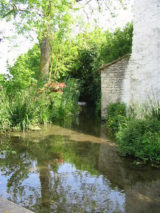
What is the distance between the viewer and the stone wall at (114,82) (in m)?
12.2

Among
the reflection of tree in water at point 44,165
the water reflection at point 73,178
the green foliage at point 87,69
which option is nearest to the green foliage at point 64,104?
the reflection of tree in water at point 44,165

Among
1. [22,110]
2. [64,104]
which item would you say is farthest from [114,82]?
[22,110]

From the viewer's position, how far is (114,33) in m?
18.4

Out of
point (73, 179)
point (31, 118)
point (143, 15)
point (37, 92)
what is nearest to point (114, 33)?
point (143, 15)

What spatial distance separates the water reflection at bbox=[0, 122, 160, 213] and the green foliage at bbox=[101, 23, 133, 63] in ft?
34.0

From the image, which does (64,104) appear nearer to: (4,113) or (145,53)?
(4,113)

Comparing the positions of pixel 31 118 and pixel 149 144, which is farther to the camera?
pixel 31 118

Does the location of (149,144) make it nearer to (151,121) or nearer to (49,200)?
(151,121)

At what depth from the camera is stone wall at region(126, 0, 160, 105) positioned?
9.72 m

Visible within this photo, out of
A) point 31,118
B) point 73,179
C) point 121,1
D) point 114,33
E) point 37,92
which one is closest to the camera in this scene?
point 73,179

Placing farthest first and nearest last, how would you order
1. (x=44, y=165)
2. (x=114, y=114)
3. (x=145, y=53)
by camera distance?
(x=114, y=114), (x=145, y=53), (x=44, y=165)

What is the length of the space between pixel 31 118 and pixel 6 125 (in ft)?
3.79

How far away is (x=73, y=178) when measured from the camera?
5250mm

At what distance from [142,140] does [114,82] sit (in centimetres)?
646
